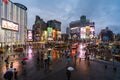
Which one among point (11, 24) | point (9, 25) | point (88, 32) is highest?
point (11, 24)

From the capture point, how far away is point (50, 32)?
156625mm

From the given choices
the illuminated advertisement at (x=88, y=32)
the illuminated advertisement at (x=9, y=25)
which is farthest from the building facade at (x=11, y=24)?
the illuminated advertisement at (x=88, y=32)

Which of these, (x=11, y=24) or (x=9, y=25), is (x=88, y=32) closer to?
(x=11, y=24)

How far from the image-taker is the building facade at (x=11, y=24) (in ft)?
246

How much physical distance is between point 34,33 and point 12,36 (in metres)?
61.5

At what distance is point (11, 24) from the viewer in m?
82.9

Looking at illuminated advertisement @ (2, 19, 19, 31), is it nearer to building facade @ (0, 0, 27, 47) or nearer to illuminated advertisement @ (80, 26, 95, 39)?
building facade @ (0, 0, 27, 47)

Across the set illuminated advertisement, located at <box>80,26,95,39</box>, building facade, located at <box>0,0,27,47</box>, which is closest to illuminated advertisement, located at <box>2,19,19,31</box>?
building facade, located at <box>0,0,27,47</box>

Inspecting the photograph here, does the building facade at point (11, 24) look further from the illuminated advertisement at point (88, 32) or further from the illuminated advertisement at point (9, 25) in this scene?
the illuminated advertisement at point (88, 32)

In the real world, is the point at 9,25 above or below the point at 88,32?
above

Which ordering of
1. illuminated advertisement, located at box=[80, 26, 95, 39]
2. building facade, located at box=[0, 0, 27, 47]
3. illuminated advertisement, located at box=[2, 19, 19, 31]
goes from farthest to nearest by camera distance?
illuminated advertisement, located at box=[80, 26, 95, 39], illuminated advertisement, located at box=[2, 19, 19, 31], building facade, located at box=[0, 0, 27, 47]

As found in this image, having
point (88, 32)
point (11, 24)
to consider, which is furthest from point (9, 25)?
point (88, 32)

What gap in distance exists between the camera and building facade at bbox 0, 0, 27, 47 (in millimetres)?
74938

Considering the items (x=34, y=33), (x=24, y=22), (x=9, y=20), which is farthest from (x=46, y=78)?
(x=34, y=33)
